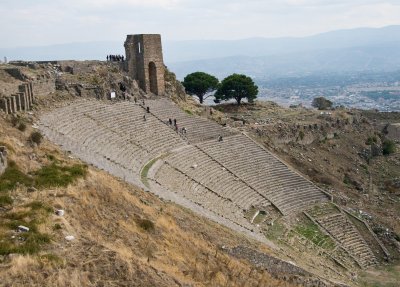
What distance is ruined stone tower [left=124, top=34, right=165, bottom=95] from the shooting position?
133ft

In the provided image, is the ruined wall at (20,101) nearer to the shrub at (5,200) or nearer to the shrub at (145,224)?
the shrub at (5,200)

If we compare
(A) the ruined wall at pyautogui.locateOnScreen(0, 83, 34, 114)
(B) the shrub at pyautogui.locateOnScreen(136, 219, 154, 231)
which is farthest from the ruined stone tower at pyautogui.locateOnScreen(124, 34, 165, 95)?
(B) the shrub at pyautogui.locateOnScreen(136, 219, 154, 231)

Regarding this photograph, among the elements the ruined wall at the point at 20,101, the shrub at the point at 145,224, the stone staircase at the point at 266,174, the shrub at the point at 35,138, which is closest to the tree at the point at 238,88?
the stone staircase at the point at 266,174

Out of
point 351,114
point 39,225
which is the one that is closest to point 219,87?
point 351,114

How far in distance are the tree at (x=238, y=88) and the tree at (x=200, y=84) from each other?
2138 mm

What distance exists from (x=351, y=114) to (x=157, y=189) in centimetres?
3604

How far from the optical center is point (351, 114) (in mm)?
53938

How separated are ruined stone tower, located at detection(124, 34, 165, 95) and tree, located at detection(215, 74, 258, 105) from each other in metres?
12.7

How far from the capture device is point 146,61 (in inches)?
1607

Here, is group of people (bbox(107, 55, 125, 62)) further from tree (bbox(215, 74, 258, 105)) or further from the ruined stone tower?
tree (bbox(215, 74, 258, 105))

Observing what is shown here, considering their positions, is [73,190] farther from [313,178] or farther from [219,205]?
[313,178]

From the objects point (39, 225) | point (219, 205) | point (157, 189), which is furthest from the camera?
point (219, 205)

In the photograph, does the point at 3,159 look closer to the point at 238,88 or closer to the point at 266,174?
the point at 266,174

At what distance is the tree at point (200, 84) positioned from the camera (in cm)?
5528
